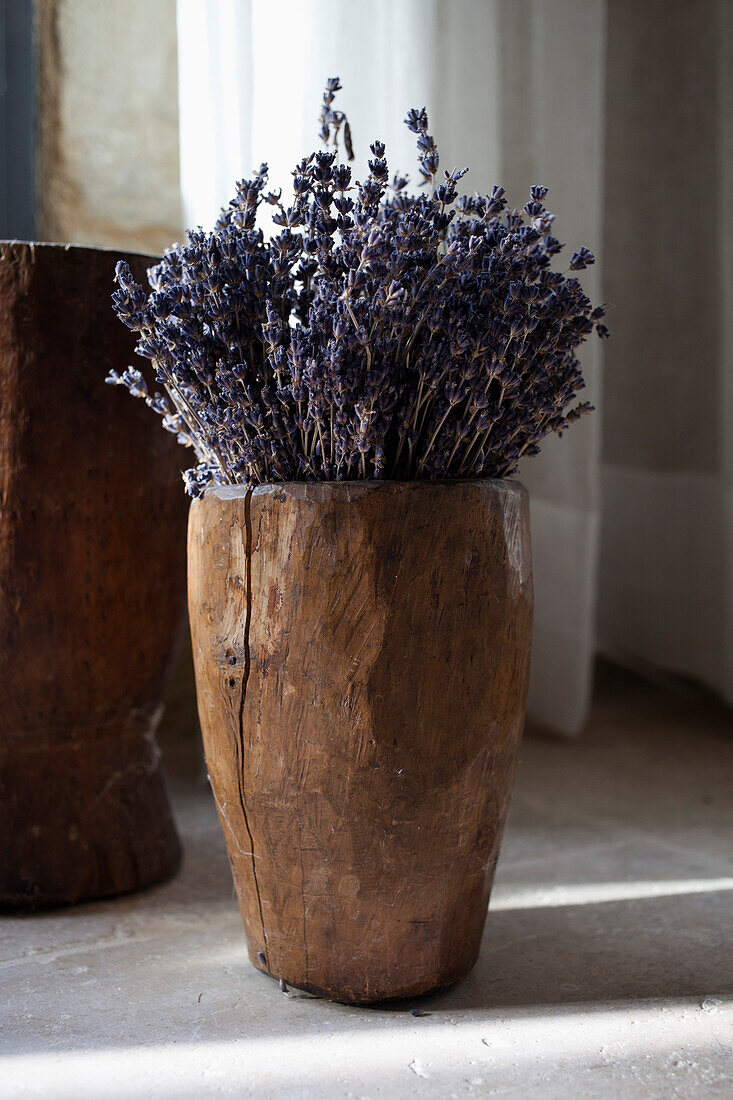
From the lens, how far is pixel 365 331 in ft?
2.93

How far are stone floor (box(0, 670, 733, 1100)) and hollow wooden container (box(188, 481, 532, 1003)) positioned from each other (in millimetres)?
79

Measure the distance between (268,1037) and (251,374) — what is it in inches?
24.3

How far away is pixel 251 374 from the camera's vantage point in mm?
996

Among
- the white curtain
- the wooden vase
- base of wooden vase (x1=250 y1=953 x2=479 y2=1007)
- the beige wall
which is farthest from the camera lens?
the beige wall

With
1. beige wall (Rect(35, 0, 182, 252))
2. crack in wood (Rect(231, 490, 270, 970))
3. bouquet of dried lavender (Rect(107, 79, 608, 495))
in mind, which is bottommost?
crack in wood (Rect(231, 490, 270, 970))

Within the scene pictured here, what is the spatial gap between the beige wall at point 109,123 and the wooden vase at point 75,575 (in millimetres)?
645

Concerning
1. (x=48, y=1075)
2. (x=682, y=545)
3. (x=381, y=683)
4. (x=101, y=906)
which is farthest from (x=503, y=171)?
(x=48, y=1075)

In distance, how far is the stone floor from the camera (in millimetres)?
873

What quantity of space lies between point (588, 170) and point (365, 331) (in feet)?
4.16

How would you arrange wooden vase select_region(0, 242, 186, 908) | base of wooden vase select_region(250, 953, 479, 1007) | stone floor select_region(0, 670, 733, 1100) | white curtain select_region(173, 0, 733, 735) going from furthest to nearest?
1. white curtain select_region(173, 0, 733, 735)
2. wooden vase select_region(0, 242, 186, 908)
3. base of wooden vase select_region(250, 953, 479, 1007)
4. stone floor select_region(0, 670, 733, 1100)

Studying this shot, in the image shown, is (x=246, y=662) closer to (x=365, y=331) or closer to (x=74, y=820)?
(x=365, y=331)

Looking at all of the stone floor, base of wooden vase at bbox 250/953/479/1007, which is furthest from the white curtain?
base of wooden vase at bbox 250/953/479/1007

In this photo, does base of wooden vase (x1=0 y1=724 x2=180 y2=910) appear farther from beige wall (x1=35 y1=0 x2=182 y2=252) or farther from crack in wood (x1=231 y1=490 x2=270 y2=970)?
beige wall (x1=35 y1=0 x2=182 y2=252)

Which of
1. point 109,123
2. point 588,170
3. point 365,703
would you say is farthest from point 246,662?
point 588,170
